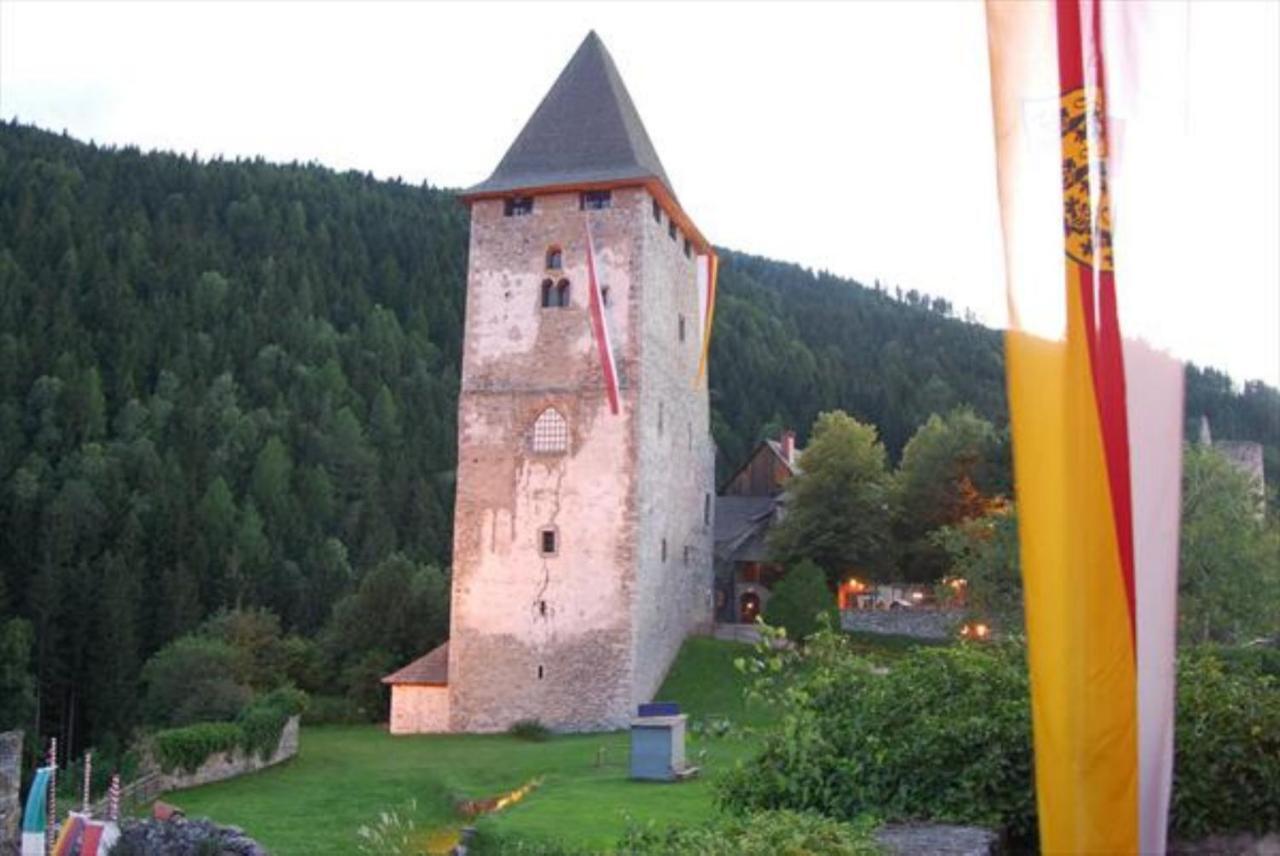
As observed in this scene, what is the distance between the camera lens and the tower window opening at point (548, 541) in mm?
31016

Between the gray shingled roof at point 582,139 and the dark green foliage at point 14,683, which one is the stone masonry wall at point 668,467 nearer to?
the gray shingled roof at point 582,139

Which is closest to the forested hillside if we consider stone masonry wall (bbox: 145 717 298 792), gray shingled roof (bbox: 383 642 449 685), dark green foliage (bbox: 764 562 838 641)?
gray shingled roof (bbox: 383 642 449 685)

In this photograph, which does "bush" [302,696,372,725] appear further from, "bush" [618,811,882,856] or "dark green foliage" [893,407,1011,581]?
"bush" [618,811,882,856]

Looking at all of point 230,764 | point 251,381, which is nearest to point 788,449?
point 230,764

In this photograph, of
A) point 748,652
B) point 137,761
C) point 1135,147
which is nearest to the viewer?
point 1135,147

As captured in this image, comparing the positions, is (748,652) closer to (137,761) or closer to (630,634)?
(630,634)


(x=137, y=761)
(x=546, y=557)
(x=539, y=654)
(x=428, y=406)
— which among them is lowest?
(x=137, y=761)

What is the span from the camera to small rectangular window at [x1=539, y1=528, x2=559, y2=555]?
102ft

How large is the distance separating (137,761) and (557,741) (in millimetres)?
8298

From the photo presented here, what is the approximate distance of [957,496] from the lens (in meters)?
39.2

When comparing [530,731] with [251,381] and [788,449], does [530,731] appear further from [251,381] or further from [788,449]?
[251,381]

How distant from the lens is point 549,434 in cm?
3142

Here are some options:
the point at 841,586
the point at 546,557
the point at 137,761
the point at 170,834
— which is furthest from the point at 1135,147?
the point at 841,586

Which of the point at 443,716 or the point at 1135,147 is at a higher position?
the point at 1135,147
